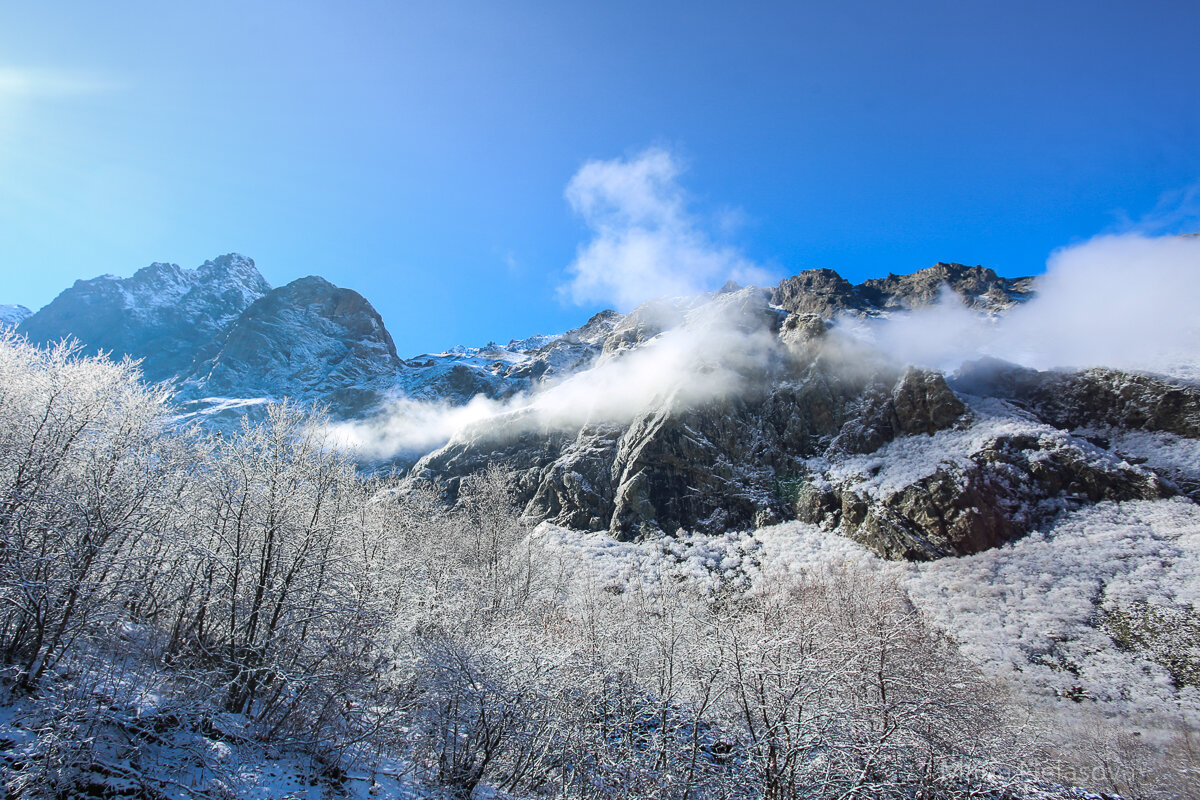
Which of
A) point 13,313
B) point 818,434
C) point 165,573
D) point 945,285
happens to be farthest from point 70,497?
point 13,313

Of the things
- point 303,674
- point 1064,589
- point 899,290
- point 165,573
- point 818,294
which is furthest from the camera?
point 899,290

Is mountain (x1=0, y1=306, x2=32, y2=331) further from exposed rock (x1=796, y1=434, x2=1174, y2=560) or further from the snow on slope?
exposed rock (x1=796, y1=434, x2=1174, y2=560)

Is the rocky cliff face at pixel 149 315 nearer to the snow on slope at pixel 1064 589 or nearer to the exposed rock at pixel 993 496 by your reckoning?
the snow on slope at pixel 1064 589

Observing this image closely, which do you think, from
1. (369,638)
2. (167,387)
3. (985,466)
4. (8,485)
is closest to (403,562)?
(369,638)

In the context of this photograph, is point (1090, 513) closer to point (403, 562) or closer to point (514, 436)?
point (403, 562)

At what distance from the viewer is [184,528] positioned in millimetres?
17234

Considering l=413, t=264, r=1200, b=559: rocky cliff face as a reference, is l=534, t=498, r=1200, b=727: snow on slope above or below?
below

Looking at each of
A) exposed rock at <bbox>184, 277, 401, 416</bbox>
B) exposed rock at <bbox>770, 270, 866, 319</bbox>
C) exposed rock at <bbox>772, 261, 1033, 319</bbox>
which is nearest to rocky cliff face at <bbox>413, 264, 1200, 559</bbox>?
exposed rock at <bbox>770, 270, 866, 319</bbox>

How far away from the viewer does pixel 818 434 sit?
59.7 metres

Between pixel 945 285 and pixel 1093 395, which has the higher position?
pixel 945 285

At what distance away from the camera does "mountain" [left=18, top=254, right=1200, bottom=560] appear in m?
41.7

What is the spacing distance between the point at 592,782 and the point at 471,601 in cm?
1080

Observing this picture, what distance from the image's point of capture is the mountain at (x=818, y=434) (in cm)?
4166

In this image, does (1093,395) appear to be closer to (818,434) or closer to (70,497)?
(818,434)
